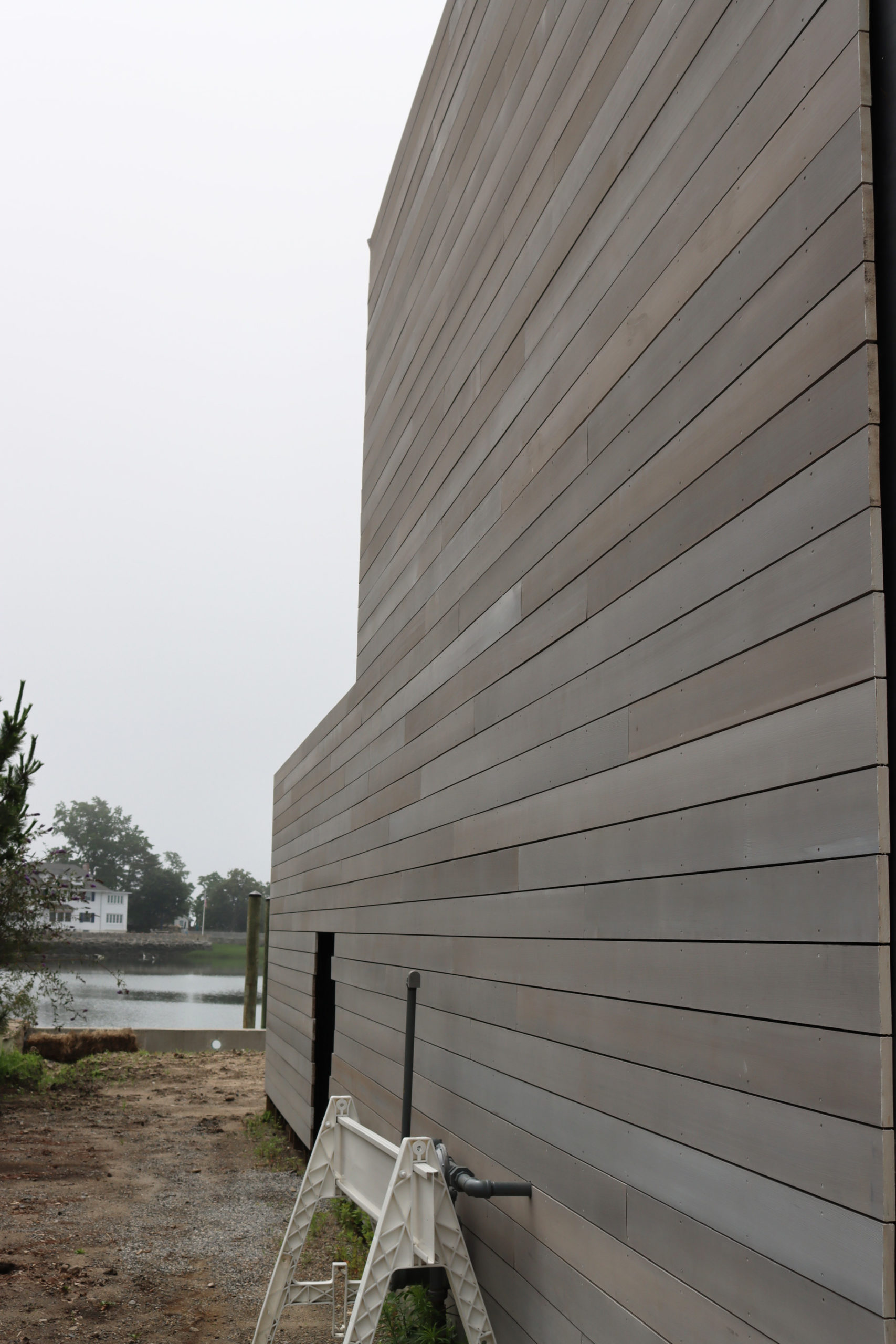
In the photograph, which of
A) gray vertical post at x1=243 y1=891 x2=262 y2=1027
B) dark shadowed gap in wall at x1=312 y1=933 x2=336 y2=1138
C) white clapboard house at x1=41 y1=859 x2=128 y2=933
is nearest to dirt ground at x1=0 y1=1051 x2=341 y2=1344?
dark shadowed gap in wall at x1=312 y1=933 x2=336 y2=1138

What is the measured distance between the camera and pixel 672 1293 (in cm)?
206

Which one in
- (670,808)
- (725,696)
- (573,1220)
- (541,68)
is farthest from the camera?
(541,68)

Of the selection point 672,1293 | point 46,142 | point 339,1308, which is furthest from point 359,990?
point 46,142

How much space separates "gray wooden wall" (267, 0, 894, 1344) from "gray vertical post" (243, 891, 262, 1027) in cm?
1349

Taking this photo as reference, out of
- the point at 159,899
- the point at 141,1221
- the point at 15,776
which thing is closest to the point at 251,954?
the point at 15,776

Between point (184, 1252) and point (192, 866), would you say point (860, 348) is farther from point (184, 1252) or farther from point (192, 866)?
point (192, 866)

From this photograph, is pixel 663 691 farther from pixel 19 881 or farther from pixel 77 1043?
pixel 77 1043

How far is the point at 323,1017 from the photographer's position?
7.51m

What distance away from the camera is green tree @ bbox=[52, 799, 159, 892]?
186 ft

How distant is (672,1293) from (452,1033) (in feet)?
6.01

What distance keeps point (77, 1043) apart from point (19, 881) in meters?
3.57

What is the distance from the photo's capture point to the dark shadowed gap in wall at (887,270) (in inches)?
62.9

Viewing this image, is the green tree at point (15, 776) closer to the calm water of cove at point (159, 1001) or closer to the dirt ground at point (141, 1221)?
the calm water of cove at point (159, 1001)

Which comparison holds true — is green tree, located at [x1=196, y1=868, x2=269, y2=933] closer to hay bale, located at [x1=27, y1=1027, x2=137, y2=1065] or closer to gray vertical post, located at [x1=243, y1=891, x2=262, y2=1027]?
gray vertical post, located at [x1=243, y1=891, x2=262, y2=1027]
